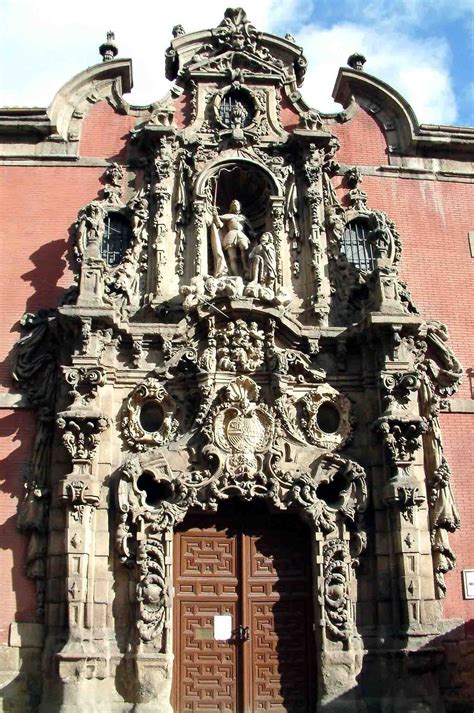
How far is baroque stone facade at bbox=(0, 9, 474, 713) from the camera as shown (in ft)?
34.8

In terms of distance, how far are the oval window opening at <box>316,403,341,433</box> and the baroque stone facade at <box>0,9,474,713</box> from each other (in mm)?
26

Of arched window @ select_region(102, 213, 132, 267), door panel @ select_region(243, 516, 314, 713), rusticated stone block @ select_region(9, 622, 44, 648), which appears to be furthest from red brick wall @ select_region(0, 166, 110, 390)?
door panel @ select_region(243, 516, 314, 713)

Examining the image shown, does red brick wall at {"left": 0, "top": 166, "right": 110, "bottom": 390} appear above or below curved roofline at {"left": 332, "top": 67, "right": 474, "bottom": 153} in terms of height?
below

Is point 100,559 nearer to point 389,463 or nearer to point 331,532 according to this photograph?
point 331,532

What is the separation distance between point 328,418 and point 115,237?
14.7ft

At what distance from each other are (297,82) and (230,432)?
6.73m

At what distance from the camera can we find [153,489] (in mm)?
11375

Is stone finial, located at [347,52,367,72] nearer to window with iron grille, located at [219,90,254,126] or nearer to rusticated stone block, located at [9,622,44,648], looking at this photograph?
window with iron grille, located at [219,90,254,126]

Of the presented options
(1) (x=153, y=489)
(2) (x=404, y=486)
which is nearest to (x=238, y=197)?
(1) (x=153, y=489)

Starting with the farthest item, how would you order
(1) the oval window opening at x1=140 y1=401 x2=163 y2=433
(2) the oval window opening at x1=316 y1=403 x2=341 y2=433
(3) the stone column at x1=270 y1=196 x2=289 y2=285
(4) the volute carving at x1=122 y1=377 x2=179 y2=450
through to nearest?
(3) the stone column at x1=270 y1=196 x2=289 y2=285, (2) the oval window opening at x1=316 y1=403 x2=341 y2=433, (1) the oval window opening at x1=140 y1=401 x2=163 y2=433, (4) the volute carving at x1=122 y1=377 x2=179 y2=450

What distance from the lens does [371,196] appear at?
1358 cm

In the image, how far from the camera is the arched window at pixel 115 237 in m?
12.8

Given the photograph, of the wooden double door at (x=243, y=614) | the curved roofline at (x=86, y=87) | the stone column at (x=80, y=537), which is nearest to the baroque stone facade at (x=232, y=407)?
the stone column at (x=80, y=537)

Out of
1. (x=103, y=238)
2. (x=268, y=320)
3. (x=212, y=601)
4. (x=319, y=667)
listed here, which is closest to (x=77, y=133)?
(x=103, y=238)
